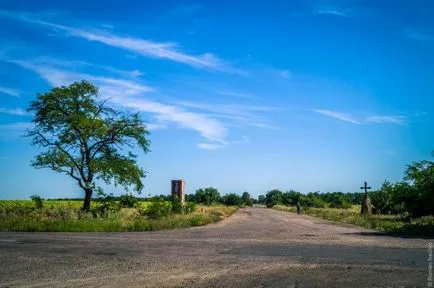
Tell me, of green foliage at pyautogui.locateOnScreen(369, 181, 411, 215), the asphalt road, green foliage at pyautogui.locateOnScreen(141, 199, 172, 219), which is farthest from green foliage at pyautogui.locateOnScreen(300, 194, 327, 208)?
the asphalt road

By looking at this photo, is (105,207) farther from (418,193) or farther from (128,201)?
(418,193)

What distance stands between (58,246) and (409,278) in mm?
12423

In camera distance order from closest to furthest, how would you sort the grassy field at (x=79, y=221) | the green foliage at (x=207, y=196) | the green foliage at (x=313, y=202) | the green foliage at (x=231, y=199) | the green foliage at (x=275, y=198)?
the grassy field at (x=79, y=221) < the green foliage at (x=313, y=202) < the green foliage at (x=207, y=196) < the green foliage at (x=231, y=199) < the green foliage at (x=275, y=198)

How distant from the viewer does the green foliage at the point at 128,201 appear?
36.5 m

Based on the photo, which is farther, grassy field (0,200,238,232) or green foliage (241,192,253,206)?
green foliage (241,192,253,206)

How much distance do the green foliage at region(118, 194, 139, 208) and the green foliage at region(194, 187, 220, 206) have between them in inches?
3819

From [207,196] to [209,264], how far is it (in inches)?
4991

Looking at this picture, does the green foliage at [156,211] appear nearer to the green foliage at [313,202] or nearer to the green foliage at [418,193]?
the green foliage at [418,193]

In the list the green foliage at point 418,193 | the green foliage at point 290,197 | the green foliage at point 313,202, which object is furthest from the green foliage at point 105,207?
the green foliage at point 290,197

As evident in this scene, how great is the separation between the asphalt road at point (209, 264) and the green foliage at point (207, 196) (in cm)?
11713

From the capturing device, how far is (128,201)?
36.7 metres

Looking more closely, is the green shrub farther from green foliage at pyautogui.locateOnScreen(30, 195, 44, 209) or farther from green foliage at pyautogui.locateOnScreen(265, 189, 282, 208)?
green foliage at pyautogui.locateOnScreen(265, 189, 282, 208)

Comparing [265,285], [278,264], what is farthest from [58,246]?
[265,285]

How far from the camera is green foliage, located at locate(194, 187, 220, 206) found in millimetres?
135750
